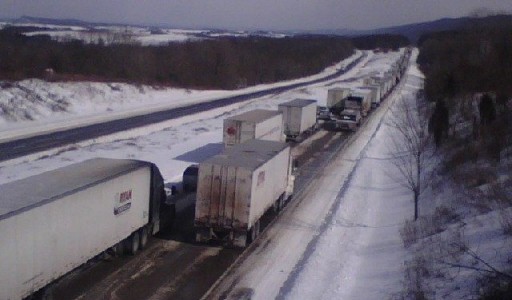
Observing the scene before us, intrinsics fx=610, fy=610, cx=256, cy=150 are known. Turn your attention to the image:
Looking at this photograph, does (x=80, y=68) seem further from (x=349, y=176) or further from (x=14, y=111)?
(x=349, y=176)

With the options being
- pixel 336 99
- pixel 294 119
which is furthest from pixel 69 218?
pixel 336 99

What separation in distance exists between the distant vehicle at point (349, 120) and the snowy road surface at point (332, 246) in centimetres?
1844

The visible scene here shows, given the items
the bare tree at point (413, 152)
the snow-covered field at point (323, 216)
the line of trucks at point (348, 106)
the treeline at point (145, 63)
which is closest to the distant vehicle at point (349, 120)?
the line of trucks at point (348, 106)

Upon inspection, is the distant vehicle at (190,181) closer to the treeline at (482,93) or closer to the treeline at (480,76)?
the treeline at (482,93)

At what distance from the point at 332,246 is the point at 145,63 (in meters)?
73.0

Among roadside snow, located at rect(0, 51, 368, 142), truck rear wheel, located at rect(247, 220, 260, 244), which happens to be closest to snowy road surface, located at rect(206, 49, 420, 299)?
truck rear wheel, located at rect(247, 220, 260, 244)

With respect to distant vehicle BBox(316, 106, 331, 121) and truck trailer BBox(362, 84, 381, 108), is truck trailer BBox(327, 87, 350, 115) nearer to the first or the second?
distant vehicle BBox(316, 106, 331, 121)

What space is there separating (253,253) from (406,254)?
5046 millimetres

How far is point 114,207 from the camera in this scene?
1689 cm

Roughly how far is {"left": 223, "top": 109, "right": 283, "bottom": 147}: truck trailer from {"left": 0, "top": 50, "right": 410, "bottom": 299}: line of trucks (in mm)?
7052

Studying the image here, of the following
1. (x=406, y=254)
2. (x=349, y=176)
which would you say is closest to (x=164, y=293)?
(x=406, y=254)

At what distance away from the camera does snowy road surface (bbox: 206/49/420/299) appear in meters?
17.4

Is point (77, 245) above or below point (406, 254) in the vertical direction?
above

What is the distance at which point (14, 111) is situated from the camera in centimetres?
5203
